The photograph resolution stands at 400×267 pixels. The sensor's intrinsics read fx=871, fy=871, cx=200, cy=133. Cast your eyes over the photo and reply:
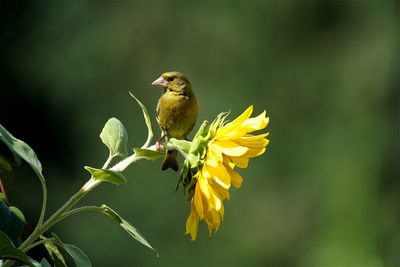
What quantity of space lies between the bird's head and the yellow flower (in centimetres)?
113

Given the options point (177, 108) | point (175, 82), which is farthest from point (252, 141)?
point (175, 82)

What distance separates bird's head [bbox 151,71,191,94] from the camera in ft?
8.65

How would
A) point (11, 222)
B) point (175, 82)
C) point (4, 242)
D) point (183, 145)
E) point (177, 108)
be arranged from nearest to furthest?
point (4, 242), point (11, 222), point (183, 145), point (177, 108), point (175, 82)

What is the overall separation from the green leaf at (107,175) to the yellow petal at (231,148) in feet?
0.69

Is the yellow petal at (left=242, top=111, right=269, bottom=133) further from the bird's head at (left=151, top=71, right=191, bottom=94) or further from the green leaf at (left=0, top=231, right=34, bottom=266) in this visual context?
the bird's head at (left=151, top=71, right=191, bottom=94)

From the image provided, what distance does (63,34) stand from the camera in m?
10.5

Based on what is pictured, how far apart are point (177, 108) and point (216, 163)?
112 cm

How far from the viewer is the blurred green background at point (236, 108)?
8.88m

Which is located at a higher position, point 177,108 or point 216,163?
point 216,163

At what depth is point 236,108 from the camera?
33.1ft

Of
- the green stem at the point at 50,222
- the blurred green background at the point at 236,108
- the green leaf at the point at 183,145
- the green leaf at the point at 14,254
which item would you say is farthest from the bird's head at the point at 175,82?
the blurred green background at the point at 236,108

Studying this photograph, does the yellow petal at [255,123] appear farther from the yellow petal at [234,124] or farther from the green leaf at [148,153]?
the green leaf at [148,153]

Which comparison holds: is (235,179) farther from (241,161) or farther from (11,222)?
(11,222)

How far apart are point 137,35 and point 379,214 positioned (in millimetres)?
3765
